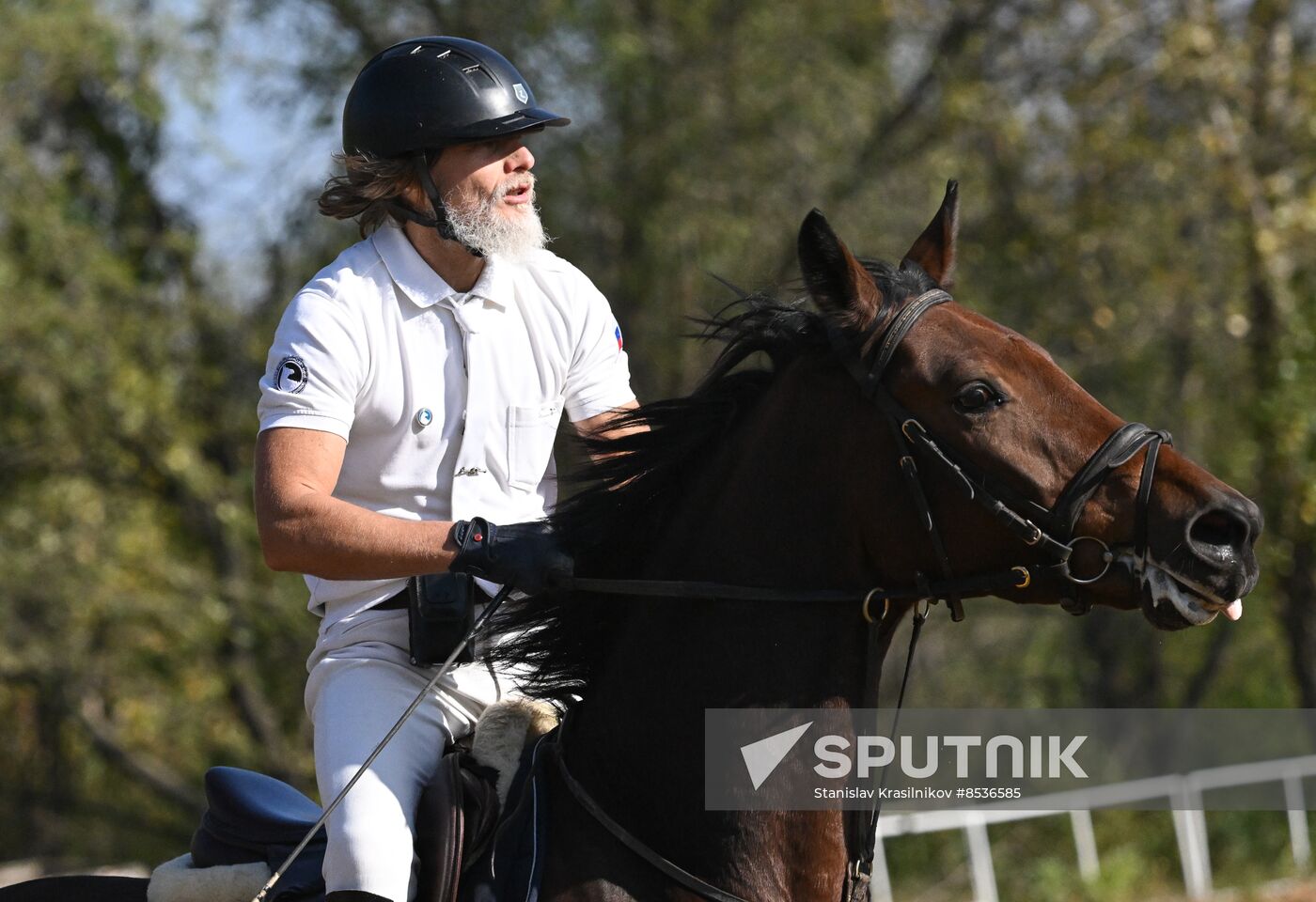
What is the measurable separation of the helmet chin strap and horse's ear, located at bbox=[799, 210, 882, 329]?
0.89 meters

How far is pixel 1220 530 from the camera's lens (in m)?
2.84

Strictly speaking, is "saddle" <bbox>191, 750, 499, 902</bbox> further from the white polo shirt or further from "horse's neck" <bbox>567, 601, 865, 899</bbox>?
the white polo shirt

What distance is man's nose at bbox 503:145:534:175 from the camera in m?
3.71

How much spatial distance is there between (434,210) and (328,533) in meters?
0.95

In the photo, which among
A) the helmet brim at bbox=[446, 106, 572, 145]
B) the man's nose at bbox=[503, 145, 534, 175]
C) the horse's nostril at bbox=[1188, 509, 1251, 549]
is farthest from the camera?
the man's nose at bbox=[503, 145, 534, 175]

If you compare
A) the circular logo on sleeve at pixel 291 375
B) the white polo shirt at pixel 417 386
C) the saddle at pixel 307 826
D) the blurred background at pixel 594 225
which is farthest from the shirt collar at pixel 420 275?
the blurred background at pixel 594 225

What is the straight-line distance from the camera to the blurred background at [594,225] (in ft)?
45.5

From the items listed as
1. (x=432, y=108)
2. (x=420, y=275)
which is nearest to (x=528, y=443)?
(x=420, y=275)

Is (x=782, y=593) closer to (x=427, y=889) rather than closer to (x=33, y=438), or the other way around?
(x=427, y=889)

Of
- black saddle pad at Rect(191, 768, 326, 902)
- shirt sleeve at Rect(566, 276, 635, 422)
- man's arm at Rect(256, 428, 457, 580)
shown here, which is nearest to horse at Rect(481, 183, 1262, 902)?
man's arm at Rect(256, 428, 457, 580)

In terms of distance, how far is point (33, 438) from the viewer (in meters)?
14.9

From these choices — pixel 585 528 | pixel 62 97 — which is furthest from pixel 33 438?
pixel 585 528

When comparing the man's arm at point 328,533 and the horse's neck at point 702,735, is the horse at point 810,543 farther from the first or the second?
the man's arm at point 328,533

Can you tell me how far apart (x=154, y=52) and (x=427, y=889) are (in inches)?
518
